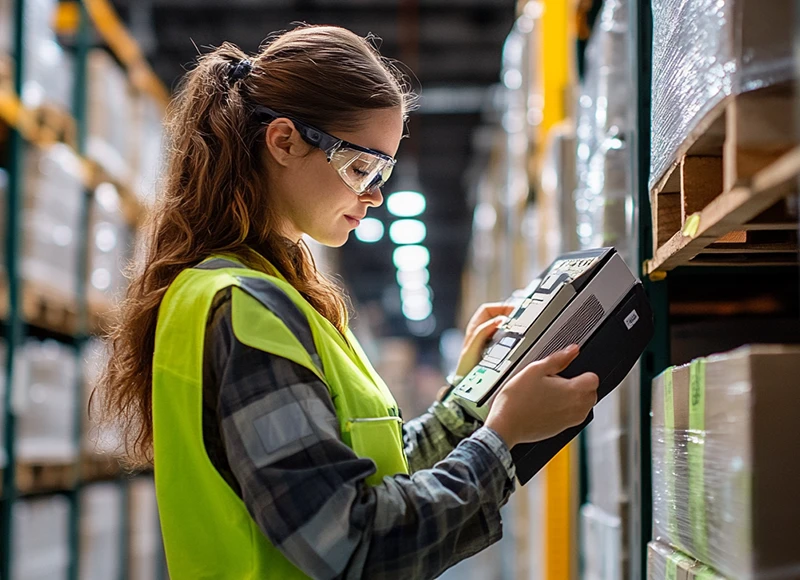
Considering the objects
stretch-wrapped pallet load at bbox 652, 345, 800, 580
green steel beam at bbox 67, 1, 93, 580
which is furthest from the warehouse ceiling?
stretch-wrapped pallet load at bbox 652, 345, 800, 580

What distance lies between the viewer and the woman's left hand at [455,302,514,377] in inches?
91.9

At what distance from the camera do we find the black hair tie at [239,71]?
6.37ft

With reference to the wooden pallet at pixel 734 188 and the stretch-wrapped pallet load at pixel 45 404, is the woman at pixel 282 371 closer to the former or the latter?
the wooden pallet at pixel 734 188

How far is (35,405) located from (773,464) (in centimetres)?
430

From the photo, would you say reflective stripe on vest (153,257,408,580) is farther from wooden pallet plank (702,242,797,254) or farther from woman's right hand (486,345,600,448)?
wooden pallet plank (702,242,797,254)

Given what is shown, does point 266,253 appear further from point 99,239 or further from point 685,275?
point 99,239

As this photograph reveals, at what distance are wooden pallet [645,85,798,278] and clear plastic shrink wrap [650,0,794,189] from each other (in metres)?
0.03

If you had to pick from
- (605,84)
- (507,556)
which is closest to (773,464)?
(605,84)

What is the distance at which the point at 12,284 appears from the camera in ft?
14.7

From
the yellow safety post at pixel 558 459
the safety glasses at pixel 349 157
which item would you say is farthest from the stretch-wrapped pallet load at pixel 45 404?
the safety glasses at pixel 349 157

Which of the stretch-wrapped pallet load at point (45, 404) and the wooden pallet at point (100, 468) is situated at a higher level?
the stretch-wrapped pallet load at point (45, 404)

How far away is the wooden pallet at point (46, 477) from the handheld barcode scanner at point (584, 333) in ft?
12.1

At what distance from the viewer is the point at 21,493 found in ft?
18.1

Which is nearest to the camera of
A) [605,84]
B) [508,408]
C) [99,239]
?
[508,408]
